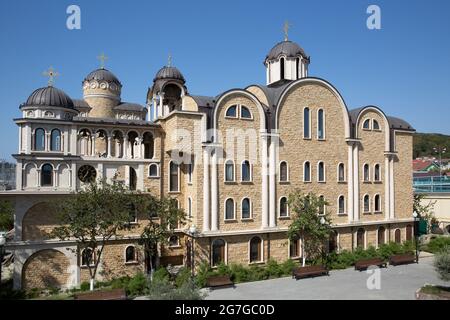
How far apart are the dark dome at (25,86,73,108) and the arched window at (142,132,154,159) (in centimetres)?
505

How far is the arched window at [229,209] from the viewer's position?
22300mm

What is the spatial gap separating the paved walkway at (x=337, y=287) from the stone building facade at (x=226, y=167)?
121 inches

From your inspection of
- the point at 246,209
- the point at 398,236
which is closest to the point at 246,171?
the point at 246,209

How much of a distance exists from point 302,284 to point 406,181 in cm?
1524

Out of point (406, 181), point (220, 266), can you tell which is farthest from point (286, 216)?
point (406, 181)

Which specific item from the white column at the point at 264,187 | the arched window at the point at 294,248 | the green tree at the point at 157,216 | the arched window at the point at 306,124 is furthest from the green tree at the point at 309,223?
the green tree at the point at 157,216

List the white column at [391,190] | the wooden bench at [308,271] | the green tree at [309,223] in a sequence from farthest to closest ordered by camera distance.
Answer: the white column at [391,190], the green tree at [309,223], the wooden bench at [308,271]

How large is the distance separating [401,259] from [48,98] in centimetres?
2395

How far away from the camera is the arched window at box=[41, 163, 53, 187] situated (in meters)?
19.6

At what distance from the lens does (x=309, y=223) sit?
23172mm

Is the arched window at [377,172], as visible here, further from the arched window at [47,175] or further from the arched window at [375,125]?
the arched window at [47,175]

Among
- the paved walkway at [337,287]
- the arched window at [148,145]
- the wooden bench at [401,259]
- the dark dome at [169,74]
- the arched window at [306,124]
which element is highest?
the dark dome at [169,74]

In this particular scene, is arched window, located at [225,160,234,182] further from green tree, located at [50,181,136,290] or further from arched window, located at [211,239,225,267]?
green tree, located at [50,181,136,290]

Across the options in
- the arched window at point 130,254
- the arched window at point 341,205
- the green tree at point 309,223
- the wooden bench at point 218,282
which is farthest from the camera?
the arched window at point 341,205
